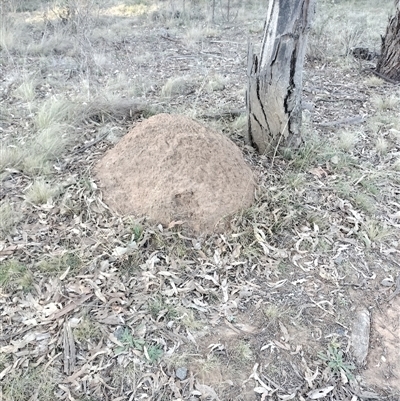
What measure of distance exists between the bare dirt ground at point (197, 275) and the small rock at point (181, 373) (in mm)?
10

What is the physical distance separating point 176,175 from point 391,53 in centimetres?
445

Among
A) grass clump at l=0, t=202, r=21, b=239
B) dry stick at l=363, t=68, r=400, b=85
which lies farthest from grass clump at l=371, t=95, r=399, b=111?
grass clump at l=0, t=202, r=21, b=239

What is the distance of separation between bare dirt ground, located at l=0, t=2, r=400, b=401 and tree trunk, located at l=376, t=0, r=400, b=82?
6.00 ft

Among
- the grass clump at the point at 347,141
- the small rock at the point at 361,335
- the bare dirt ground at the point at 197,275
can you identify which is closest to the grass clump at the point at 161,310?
the bare dirt ground at the point at 197,275

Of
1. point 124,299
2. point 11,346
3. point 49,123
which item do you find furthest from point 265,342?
point 49,123

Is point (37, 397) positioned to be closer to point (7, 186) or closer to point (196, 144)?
point (7, 186)

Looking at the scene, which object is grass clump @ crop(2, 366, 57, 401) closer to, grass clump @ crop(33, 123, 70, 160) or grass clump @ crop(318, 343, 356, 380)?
grass clump @ crop(318, 343, 356, 380)

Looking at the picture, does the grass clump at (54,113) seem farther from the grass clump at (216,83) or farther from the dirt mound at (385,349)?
the dirt mound at (385,349)

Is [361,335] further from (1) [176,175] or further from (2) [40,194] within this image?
(2) [40,194]

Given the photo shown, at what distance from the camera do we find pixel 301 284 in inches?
103

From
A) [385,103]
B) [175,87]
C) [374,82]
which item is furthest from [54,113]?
[374,82]

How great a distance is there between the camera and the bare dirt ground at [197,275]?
6.95 feet

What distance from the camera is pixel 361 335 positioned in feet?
7.86

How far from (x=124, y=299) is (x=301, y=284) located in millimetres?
1116
